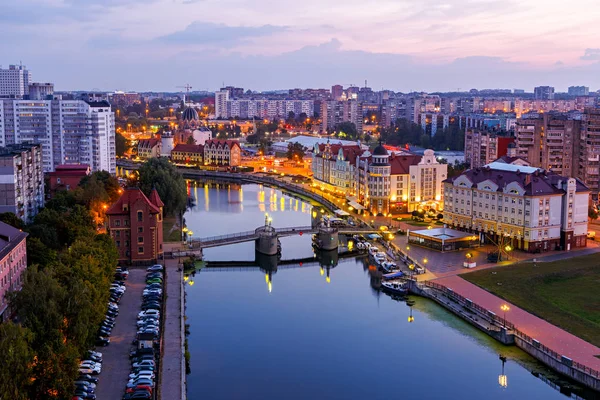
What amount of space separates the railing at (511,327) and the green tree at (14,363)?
11167 mm

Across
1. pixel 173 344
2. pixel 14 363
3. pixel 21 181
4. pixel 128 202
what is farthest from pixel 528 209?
pixel 14 363

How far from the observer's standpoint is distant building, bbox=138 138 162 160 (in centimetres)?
6169

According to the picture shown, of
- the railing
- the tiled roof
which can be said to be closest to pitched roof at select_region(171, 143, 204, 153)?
the tiled roof

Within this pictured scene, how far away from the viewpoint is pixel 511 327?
18609 millimetres

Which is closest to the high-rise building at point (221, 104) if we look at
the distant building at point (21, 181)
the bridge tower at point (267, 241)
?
the distant building at point (21, 181)

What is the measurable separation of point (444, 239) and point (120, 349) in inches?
572

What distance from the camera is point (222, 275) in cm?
2548

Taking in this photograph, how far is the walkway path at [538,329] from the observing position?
16.8 meters

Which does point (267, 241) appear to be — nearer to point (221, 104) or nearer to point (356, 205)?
point (356, 205)

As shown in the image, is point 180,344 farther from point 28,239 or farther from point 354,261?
point 354,261

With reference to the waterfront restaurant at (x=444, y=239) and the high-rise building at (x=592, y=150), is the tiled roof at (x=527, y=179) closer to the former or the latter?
the waterfront restaurant at (x=444, y=239)

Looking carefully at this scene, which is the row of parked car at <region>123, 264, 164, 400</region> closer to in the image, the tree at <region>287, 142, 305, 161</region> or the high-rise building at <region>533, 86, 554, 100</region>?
the tree at <region>287, 142, 305, 161</region>

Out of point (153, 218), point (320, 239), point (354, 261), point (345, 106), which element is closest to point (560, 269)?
point (354, 261)

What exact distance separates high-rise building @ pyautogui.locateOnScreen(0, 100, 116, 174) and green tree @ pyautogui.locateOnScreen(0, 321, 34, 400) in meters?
30.3
